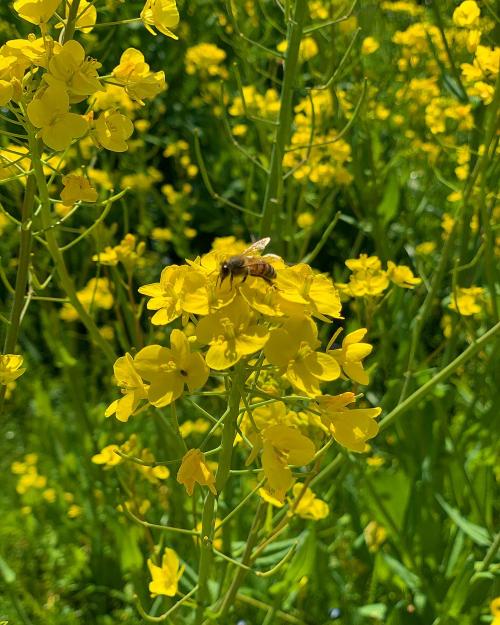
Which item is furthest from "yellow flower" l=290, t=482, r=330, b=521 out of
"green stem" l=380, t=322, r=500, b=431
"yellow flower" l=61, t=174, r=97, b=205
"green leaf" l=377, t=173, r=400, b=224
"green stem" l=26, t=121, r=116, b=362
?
"green leaf" l=377, t=173, r=400, b=224

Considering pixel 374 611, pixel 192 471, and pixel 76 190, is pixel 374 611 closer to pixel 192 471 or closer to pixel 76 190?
pixel 192 471

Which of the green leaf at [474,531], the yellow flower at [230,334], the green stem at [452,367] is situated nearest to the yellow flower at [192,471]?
the yellow flower at [230,334]

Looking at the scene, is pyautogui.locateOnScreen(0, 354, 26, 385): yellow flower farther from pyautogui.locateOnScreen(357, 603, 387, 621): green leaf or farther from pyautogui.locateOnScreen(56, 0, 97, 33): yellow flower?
pyautogui.locateOnScreen(357, 603, 387, 621): green leaf

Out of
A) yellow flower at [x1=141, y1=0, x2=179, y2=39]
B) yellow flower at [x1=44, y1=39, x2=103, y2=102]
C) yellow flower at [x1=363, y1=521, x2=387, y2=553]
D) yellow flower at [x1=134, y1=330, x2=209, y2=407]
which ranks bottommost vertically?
yellow flower at [x1=363, y1=521, x2=387, y2=553]

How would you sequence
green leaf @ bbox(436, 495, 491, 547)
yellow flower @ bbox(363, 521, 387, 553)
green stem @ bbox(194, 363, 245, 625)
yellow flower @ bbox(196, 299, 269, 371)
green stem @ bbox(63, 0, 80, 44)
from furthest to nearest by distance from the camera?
yellow flower @ bbox(363, 521, 387, 553), green leaf @ bbox(436, 495, 491, 547), green stem @ bbox(63, 0, 80, 44), green stem @ bbox(194, 363, 245, 625), yellow flower @ bbox(196, 299, 269, 371)

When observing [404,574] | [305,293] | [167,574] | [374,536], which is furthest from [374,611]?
[305,293]

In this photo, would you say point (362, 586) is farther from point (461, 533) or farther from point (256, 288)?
point (256, 288)
